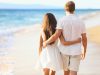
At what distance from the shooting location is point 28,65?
6.33 meters

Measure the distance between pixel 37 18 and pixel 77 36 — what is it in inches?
202

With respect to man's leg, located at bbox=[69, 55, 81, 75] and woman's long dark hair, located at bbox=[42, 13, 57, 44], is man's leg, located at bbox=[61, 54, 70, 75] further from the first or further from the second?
woman's long dark hair, located at bbox=[42, 13, 57, 44]

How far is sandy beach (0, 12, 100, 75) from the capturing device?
235 inches

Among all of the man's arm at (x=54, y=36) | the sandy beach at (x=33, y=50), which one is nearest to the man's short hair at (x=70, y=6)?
the man's arm at (x=54, y=36)

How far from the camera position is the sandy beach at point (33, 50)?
235 inches

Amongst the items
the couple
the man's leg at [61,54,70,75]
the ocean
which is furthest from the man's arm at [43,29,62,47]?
the ocean

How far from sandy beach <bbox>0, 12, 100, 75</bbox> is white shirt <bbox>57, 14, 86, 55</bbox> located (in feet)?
5.32

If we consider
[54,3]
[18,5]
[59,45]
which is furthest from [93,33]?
[59,45]

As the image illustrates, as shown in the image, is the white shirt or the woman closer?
the white shirt

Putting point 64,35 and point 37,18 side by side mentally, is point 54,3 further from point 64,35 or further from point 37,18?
point 64,35

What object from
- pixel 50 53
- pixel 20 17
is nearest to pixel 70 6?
pixel 50 53

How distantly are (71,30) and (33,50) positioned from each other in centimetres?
302

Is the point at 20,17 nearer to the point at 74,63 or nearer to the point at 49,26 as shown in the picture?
the point at 49,26

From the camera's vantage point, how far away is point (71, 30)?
406 centimetres
